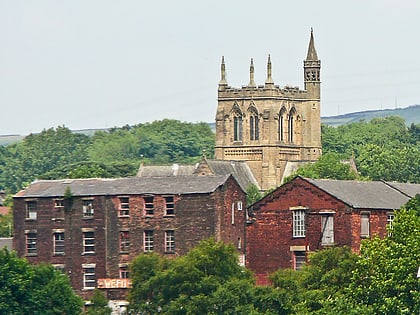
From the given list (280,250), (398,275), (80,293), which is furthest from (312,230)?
(398,275)

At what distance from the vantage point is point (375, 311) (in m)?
101

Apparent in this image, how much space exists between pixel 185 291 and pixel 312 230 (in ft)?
54.6

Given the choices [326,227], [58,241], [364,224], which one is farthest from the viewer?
[58,241]

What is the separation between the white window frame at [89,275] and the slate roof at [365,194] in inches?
516

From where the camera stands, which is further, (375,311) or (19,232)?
(19,232)

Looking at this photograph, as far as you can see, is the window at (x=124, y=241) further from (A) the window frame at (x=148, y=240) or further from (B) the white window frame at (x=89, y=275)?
(B) the white window frame at (x=89, y=275)

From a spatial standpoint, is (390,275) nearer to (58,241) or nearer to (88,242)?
(88,242)

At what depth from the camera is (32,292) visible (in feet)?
365

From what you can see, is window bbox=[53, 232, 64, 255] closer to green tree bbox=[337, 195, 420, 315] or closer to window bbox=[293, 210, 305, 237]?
window bbox=[293, 210, 305, 237]

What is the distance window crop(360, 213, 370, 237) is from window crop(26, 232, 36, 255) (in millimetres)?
18870

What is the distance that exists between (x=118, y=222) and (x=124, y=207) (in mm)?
922

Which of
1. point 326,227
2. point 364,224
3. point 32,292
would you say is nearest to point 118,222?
point 326,227

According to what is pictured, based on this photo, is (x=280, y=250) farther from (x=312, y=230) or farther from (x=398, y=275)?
(x=398, y=275)

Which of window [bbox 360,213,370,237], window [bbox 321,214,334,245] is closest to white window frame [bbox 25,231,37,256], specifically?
window [bbox 321,214,334,245]
